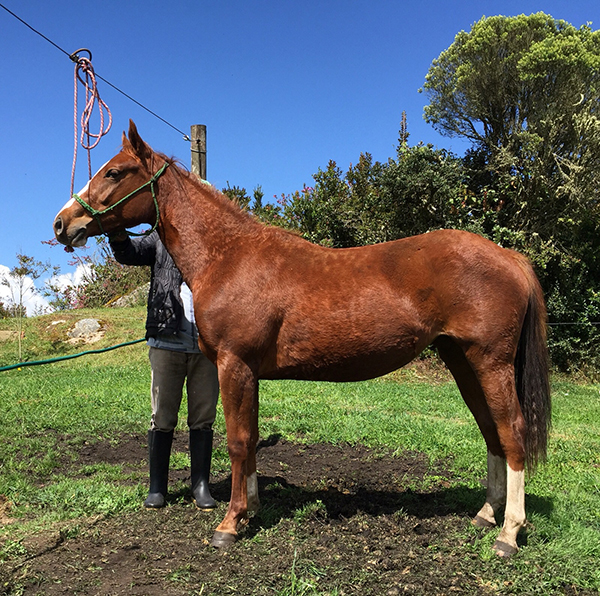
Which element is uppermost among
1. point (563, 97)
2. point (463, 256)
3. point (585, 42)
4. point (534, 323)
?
point (585, 42)

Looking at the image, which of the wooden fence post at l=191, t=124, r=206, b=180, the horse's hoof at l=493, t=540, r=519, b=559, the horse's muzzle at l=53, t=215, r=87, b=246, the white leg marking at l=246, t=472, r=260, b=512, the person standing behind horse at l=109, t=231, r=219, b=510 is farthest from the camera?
the wooden fence post at l=191, t=124, r=206, b=180

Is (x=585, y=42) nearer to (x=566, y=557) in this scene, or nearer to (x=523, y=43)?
(x=523, y=43)

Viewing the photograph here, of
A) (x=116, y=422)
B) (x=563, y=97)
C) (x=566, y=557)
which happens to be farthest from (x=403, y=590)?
(x=563, y=97)

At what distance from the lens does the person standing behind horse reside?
3.73 m

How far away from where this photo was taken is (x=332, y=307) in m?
3.21

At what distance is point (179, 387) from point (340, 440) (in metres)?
2.39

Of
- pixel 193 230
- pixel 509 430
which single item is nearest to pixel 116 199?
pixel 193 230

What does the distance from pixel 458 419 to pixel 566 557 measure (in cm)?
402

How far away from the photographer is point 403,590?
2.66m

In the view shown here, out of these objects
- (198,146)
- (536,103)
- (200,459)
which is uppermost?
(536,103)

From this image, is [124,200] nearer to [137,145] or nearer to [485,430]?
[137,145]

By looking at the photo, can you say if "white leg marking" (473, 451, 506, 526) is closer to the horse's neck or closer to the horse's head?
the horse's neck

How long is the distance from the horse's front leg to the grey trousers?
0.63 meters

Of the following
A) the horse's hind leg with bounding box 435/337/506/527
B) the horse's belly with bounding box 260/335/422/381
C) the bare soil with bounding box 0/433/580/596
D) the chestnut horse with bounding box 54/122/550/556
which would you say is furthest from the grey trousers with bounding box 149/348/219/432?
the horse's hind leg with bounding box 435/337/506/527
